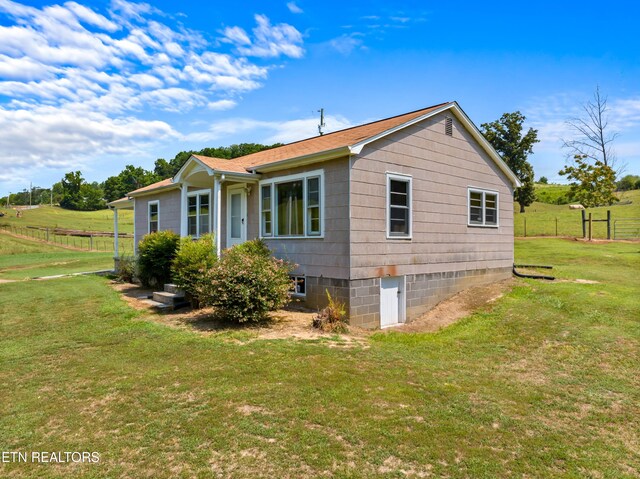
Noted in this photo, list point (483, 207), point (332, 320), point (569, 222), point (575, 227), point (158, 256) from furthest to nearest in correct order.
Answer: point (569, 222) < point (575, 227) < point (158, 256) < point (483, 207) < point (332, 320)

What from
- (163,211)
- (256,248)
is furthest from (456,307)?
(163,211)

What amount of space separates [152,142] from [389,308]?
61.2 feet

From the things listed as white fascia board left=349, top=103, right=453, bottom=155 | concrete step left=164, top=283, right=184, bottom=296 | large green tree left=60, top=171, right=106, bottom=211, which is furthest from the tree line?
white fascia board left=349, top=103, right=453, bottom=155

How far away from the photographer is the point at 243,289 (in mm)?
8516

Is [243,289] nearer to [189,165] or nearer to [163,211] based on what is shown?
[189,165]

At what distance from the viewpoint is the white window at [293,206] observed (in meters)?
10.1

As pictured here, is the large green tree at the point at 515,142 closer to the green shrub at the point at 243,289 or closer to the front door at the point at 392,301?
the front door at the point at 392,301

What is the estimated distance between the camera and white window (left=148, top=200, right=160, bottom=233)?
701 inches

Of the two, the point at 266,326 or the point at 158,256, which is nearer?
the point at 266,326

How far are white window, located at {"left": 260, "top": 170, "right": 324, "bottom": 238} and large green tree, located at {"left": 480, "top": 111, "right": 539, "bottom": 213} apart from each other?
40.2 m

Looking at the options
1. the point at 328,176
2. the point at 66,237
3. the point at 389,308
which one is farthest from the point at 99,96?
the point at 66,237

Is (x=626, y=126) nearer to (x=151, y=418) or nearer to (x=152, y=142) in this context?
(x=152, y=142)

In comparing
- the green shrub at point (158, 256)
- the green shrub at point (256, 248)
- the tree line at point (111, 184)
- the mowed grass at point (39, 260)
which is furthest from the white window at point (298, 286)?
the tree line at point (111, 184)

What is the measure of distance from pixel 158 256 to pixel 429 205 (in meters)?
8.77
